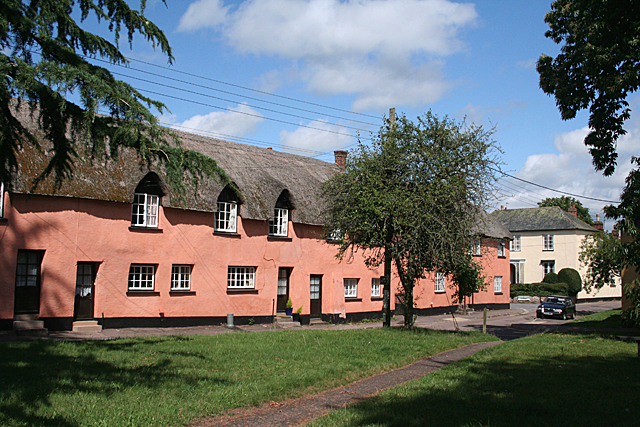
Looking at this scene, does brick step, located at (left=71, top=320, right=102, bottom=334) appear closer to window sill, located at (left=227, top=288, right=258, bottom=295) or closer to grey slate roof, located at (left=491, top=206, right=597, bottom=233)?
window sill, located at (left=227, top=288, right=258, bottom=295)

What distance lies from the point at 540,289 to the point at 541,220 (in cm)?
948

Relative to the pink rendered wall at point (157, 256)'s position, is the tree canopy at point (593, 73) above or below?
above

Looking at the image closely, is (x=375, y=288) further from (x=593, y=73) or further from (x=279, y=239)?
(x=593, y=73)

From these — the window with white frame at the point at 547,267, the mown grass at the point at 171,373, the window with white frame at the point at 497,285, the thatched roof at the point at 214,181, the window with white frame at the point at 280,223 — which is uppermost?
the thatched roof at the point at 214,181

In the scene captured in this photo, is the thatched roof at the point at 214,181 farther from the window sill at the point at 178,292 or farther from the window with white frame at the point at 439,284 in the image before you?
the window with white frame at the point at 439,284

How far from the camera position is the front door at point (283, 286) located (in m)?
26.1

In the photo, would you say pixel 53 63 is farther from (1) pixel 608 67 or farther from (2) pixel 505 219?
(2) pixel 505 219

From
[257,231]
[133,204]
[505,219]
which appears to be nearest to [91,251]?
[133,204]

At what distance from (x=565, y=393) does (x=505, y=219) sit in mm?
54919

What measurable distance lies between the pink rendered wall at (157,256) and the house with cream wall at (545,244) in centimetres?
3309

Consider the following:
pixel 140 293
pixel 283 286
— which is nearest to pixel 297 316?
pixel 283 286

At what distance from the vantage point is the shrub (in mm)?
51344

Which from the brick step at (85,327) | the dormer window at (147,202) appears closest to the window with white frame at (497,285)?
the dormer window at (147,202)

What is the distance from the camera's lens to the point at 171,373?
9.83 meters
